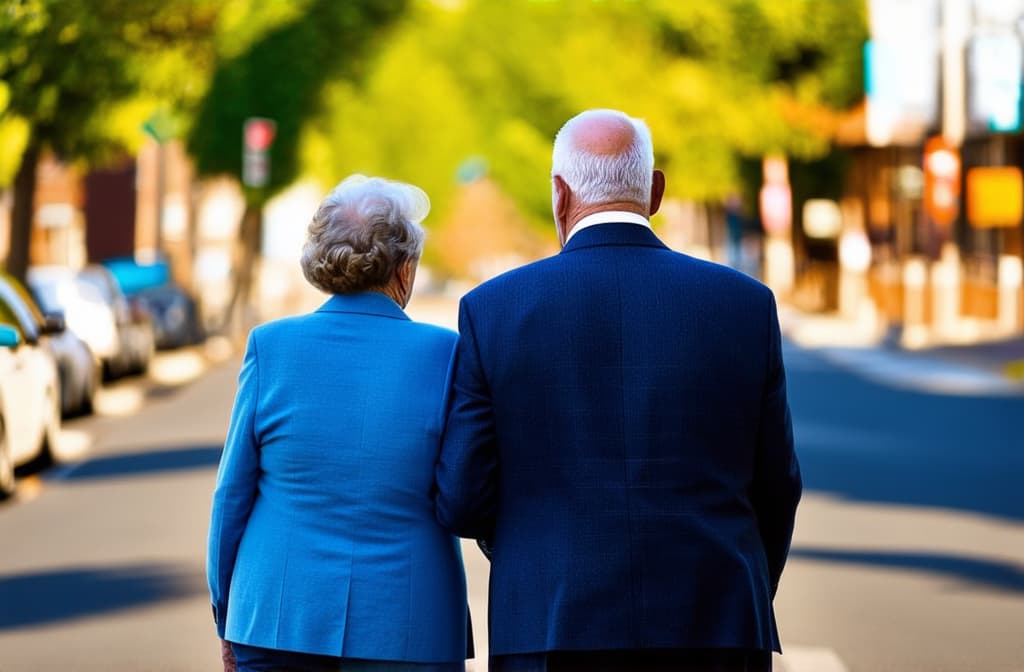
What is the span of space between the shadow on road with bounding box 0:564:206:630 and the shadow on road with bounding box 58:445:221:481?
479 centimetres

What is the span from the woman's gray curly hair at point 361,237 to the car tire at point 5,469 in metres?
9.50

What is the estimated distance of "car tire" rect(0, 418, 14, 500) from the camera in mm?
13523

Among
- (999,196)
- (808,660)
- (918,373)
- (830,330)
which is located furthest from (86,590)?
(830,330)

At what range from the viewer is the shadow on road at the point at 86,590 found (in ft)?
30.8

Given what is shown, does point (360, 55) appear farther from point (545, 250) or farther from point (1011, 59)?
point (545, 250)

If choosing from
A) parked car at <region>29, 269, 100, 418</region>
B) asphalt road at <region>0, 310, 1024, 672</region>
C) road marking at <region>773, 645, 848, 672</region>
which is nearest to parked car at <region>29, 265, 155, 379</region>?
parked car at <region>29, 269, 100, 418</region>

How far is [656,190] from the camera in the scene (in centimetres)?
436

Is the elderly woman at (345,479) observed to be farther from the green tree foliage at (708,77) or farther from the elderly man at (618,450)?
the green tree foliage at (708,77)

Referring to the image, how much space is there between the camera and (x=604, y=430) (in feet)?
13.2

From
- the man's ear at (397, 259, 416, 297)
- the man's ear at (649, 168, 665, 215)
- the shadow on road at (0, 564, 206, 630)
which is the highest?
the man's ear at (649, 168, 665, 215)

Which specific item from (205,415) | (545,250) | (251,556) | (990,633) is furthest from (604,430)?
(545,250)

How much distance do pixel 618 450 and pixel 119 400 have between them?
2083 centimetres

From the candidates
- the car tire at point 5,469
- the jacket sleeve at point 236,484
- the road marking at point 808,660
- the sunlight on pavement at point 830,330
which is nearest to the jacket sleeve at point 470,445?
the jacket sleeve at point 236,484

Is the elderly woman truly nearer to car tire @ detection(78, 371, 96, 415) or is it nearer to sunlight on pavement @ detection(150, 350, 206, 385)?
car tire @ detection(78, 371, 96, 415)
